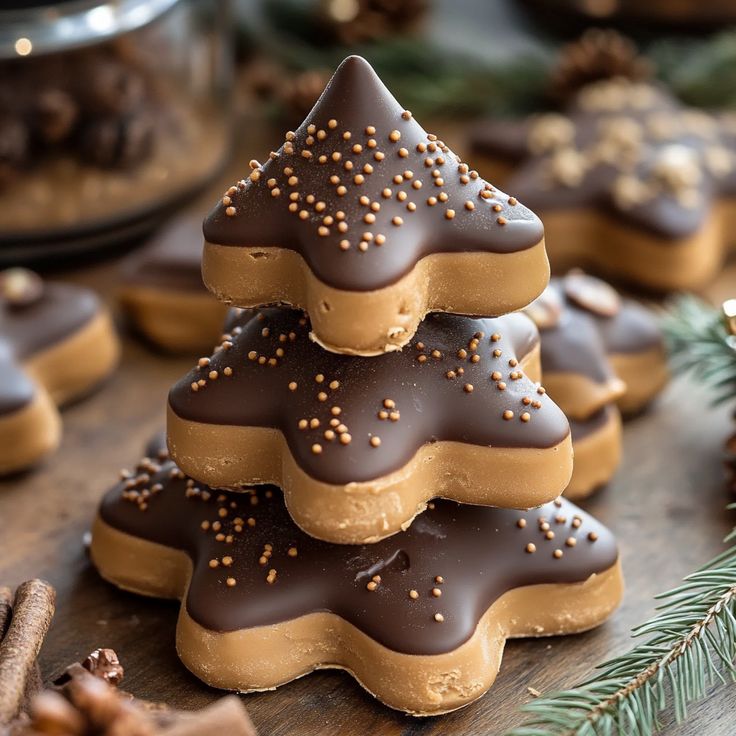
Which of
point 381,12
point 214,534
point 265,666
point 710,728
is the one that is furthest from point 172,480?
point 381,12

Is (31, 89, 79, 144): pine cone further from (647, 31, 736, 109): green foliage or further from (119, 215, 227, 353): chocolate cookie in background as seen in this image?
(647, 31, 736, 109): green foliage

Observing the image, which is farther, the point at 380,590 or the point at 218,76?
the point at 218,76

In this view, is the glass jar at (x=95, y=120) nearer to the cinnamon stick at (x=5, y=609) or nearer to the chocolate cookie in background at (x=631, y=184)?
the chocolate cookie in background at (x=631, y=184)

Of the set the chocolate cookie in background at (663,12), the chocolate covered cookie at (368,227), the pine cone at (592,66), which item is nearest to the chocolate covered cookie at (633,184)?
the pine cone at (592,66)

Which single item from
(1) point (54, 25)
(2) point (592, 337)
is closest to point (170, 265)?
(1) point (54, 25)

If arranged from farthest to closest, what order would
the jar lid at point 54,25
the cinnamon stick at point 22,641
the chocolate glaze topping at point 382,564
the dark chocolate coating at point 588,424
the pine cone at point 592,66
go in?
the pine cone at point 592,66
the jar lid at point 54,25
the dark chocolate coating at point 588,424
the chocolate glaze topping at point 382,564
the cinnamon stick at point 22,641

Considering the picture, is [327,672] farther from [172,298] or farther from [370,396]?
[172,298]

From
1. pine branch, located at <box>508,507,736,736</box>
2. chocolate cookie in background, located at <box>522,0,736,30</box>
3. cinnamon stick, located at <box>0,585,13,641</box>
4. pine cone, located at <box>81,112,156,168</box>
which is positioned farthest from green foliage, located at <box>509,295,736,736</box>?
chocolate cookie in background, located at <box>522,0,736,30</box>

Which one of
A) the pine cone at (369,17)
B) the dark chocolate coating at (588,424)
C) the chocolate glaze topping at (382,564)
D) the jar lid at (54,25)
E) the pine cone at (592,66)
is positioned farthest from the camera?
the pine cone at (369,17)
